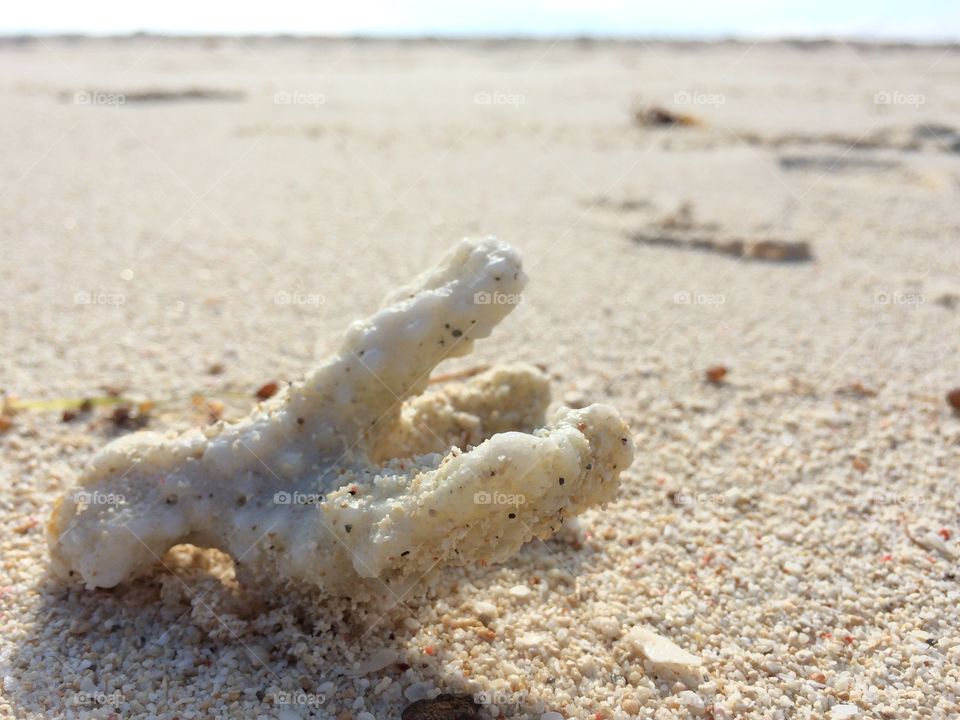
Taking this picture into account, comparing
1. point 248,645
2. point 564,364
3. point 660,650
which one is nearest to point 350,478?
point 248,645

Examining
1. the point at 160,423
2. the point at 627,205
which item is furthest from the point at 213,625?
the point at 627,205

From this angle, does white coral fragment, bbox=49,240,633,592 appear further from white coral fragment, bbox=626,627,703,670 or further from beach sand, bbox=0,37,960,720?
white coral fragment, bbox=626,627,703,670

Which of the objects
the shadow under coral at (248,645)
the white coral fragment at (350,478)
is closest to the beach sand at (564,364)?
the shadow under coral at (248,645)

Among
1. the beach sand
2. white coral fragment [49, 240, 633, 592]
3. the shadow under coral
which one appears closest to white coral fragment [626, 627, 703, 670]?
the beach sand

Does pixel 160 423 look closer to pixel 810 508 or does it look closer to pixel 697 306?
pixel 810 508

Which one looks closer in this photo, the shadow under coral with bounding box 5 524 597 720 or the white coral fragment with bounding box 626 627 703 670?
the shadow under coral with bounding box 5 524 597 720

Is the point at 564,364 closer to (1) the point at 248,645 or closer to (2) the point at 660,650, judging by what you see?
(2) the point at 660,650
